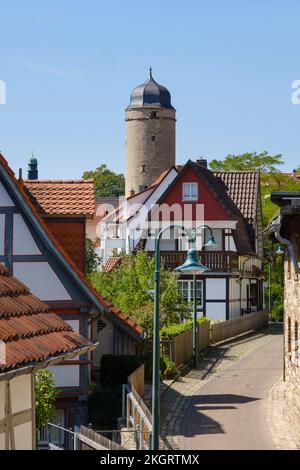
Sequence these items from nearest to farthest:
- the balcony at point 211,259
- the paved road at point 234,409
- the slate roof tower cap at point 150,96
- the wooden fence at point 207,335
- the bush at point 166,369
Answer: the paved road at point 234,409 → the bush at point 166,369 → the wooden fence at point 207,335 → the balcony at point 211,259 → the slate roof tower cap at point 150,96

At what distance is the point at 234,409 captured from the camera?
26953mm

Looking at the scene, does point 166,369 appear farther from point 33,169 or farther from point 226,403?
point 33,169

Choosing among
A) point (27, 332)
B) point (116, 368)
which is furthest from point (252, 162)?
point (27, 332)

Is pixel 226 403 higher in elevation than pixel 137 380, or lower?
lower

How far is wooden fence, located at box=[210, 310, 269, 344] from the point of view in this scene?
44.3m

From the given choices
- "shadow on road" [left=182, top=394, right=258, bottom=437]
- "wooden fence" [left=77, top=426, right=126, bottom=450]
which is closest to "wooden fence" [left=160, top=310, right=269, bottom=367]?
"shadow on road" [left=182, top=394, right=258, bottom=437]

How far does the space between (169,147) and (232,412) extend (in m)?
66.1

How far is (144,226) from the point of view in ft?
177

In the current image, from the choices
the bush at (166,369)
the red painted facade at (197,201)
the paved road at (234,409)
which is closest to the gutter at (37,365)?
the paved road at (234,409)

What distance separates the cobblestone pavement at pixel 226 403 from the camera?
22250 mm

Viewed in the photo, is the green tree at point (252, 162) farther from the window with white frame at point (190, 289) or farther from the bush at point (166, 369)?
the bush at point (166, 369)

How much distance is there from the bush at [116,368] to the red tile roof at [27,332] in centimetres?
1486

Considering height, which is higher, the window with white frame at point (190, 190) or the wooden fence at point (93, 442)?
the window with white frame at point (190, 190)

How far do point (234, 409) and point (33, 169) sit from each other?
3568 cm
